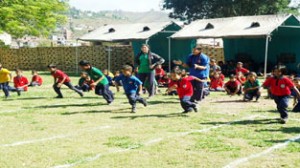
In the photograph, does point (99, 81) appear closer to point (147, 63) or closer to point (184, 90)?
point (147, 63)

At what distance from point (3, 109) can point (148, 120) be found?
476 cm

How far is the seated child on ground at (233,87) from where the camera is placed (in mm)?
16500

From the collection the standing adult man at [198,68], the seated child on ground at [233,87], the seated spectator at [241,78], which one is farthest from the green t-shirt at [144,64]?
the seated spectator at [241,78]

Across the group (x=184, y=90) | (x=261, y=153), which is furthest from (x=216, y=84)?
(x=261, y=153)

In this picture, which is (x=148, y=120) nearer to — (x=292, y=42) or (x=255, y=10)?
(x=292, y=42)

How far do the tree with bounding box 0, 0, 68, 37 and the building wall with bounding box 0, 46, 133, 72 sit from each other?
123 inches

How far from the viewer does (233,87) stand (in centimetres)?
1659

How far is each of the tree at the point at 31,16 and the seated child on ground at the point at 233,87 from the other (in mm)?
16450

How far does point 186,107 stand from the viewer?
1155 centimetres

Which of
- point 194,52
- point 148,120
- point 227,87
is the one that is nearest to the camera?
point 148,120

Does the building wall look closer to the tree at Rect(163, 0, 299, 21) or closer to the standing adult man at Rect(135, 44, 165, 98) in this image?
the tree at Rect(163, 0, 299, 21)

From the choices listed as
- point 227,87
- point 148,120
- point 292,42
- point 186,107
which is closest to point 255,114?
point 186,107

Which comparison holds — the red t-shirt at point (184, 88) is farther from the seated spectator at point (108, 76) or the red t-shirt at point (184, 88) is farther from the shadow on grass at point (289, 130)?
the seated spectator at point (108, 76)

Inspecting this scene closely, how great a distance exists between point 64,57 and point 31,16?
7.05 m
